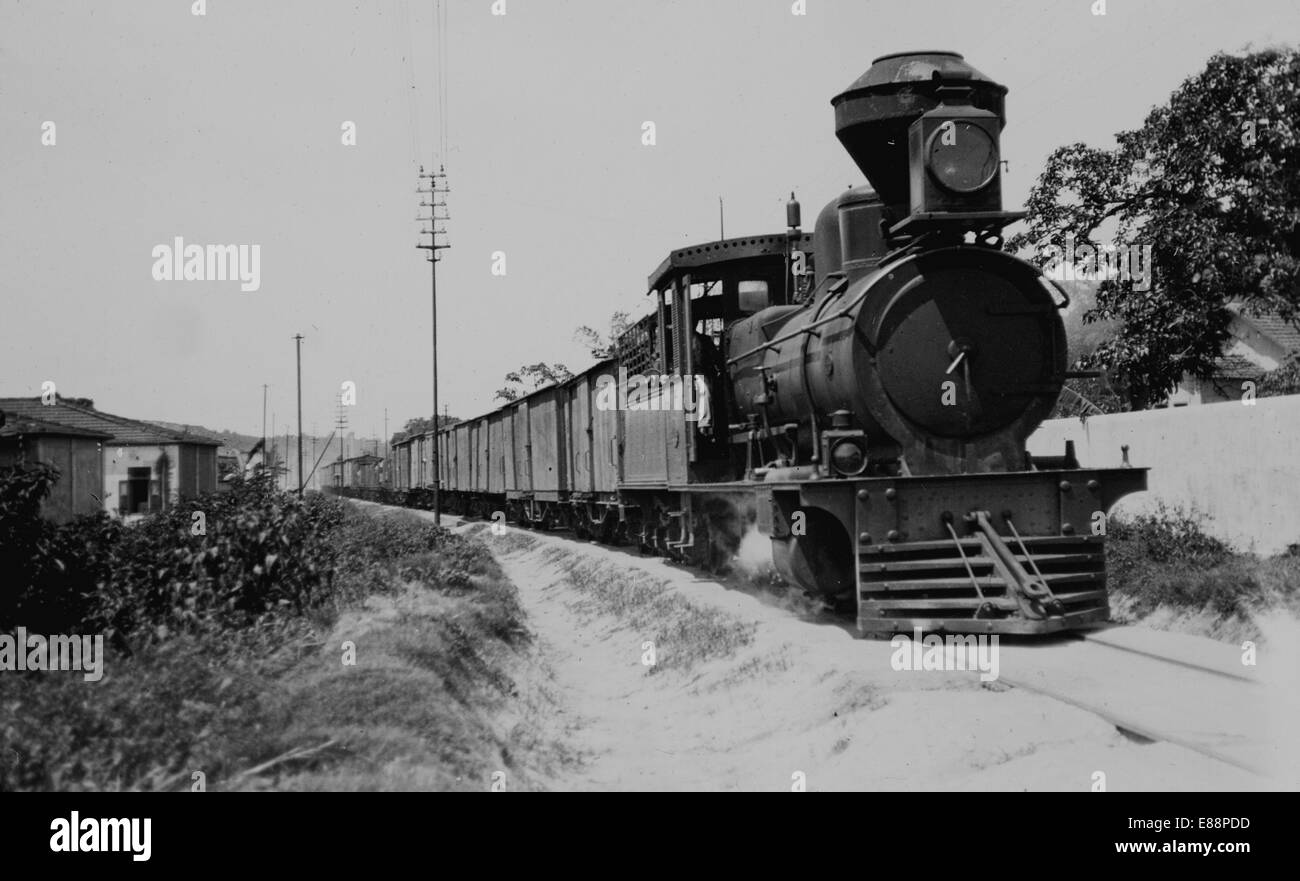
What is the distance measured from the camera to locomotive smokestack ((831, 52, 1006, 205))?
8469 mm

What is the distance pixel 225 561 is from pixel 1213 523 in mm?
9872

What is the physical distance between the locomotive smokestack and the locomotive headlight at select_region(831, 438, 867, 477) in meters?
2.33

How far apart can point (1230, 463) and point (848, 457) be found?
18.8 ft

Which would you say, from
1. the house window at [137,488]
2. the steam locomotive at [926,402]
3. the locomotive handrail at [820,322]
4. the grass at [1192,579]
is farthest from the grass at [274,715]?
the house window at [137,488]

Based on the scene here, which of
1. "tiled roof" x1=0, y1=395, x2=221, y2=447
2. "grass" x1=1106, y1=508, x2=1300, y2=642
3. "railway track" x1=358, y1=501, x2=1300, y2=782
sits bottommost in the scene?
"railway track" x1=358, y1=501, x2=1300, y2=782

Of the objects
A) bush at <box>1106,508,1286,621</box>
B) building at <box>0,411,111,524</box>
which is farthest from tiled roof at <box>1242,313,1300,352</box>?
building at <box>0,411,111,524</box>

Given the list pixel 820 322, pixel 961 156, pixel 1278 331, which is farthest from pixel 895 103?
pixel 1278 331

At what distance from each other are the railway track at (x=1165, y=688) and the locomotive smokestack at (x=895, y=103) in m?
4.02

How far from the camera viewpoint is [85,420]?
73.6ft

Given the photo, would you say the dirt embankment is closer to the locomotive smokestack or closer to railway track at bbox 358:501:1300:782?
railway track at bbox 358:501:1300:782

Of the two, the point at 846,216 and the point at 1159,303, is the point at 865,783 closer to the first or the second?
the point at 846,216
